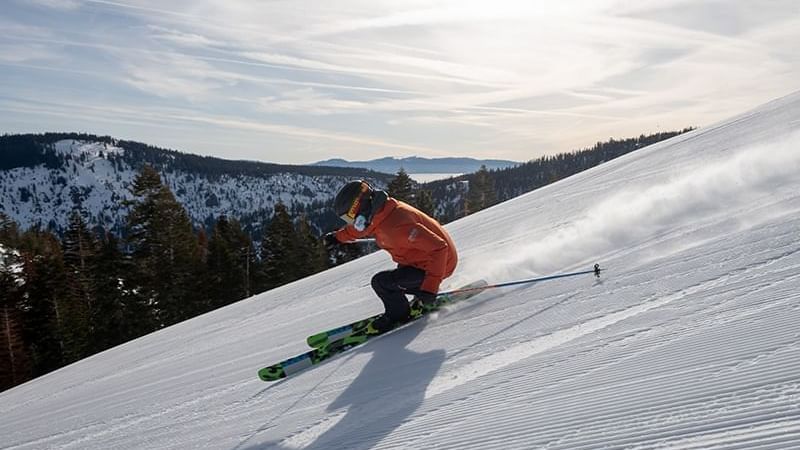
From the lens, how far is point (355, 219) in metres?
5.74

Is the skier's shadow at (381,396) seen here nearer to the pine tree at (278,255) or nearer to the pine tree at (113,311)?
the pine tree at (113,311)

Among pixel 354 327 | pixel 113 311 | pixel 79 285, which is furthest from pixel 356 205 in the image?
pixel 79 285

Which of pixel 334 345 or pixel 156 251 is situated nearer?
pixel 334 345

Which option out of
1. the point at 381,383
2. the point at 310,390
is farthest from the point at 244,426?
the point at 381,383

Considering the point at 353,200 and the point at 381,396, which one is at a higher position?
the point at 353,200

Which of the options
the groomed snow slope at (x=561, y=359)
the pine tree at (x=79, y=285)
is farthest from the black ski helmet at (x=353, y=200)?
the pine tree at (x=79, y=285)

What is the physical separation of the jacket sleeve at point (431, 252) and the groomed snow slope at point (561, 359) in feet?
1.43

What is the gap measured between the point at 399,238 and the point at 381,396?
1945 millimetres

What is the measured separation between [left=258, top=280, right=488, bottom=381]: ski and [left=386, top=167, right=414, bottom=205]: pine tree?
29.2 meters

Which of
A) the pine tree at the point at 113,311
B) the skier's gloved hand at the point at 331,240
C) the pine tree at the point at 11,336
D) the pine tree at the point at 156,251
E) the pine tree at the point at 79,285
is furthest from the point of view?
the pine tree at the point at 79,285

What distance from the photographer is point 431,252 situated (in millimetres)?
5656

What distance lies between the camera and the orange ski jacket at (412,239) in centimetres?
558

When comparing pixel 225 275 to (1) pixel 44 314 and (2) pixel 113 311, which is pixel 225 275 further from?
(1) pixel 44 314

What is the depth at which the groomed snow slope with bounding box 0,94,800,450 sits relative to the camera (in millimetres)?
2568
